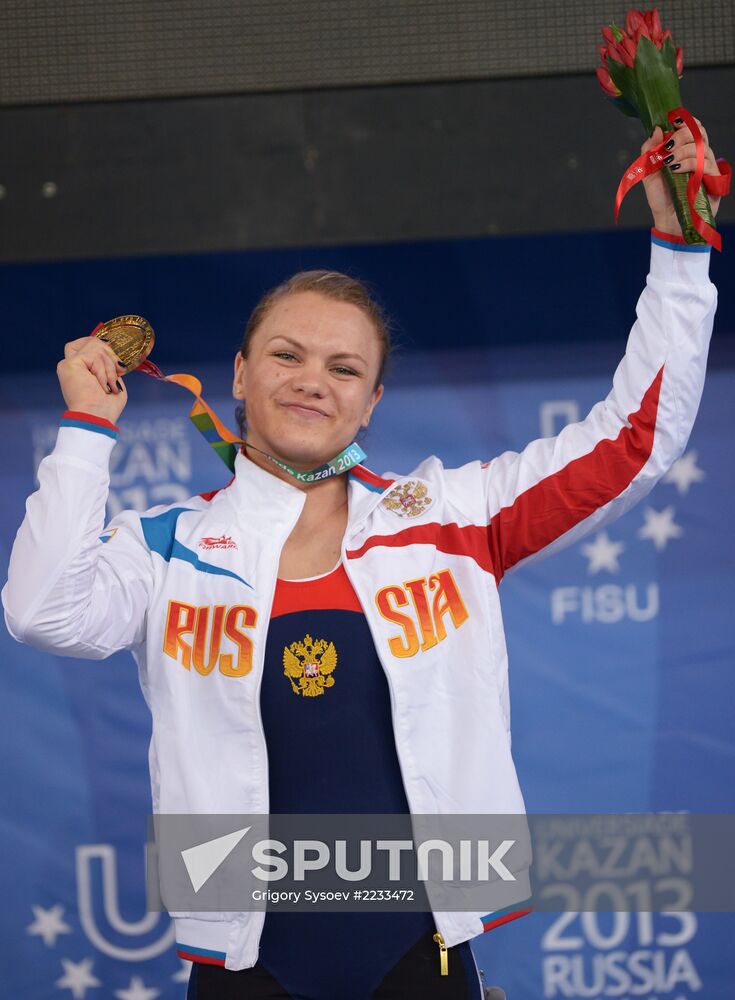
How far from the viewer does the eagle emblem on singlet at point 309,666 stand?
1718 mm

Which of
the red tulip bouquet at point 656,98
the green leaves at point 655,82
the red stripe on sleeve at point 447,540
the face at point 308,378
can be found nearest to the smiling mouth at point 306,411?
the face at point 308,378

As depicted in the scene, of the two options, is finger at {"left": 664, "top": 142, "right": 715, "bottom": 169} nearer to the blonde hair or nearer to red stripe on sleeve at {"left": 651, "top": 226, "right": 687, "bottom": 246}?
red stripe on sleeve at {"left": 651, "top": 226, "right": 687, "bottom": 246}

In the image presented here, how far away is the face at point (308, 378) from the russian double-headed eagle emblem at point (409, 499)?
0.12 metres

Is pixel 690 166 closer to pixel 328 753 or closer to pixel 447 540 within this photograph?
Answer: pixel 447 540

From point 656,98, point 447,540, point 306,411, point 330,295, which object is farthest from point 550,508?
point 656,98

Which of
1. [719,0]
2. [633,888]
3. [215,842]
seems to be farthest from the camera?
[633,888]

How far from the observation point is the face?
1874 millimetres

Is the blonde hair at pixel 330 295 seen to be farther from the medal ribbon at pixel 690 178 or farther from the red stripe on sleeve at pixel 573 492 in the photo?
the medal ribbon at pixel 690 178

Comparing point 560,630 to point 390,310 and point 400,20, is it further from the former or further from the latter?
point 400,20

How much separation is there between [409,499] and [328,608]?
0.25 metres

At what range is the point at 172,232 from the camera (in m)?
2.48

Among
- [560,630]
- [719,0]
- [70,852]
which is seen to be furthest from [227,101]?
[70,852]

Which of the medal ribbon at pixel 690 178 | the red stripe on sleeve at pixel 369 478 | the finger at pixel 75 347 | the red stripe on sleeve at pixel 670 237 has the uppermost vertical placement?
the medal ribbon at pixel 690 178

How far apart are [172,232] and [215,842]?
132 centimetres
